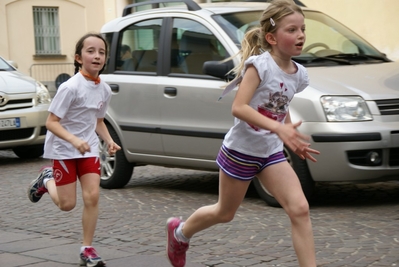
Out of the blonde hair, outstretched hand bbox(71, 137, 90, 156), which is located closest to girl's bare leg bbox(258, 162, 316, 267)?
the blonde hair

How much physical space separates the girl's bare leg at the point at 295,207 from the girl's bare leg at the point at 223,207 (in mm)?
201

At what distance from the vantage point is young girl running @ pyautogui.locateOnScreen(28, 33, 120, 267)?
579cm

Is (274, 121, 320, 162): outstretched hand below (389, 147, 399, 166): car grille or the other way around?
the other way around

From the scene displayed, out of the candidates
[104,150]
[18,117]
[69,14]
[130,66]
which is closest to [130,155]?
[104,150]

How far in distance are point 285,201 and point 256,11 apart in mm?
4405

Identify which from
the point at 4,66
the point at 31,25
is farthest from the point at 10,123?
the point at 31,25

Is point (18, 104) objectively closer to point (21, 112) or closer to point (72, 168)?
point (21, 112)

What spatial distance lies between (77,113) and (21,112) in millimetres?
6382

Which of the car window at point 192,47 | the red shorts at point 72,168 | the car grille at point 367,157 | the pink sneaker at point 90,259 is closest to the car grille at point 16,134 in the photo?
the car window at point 192,47

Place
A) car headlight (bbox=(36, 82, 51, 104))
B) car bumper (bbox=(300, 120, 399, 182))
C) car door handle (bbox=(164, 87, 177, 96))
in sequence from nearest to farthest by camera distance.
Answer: car bumper (bbox=(300, 120, 399, 182)) < car door handle (bbox=(164, 87, 177, 96)) < car headlight (bbox=(36, 82, 51, 104))

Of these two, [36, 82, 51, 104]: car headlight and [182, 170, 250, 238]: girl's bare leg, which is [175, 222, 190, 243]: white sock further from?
[36, 82, 51, 104]: car headlight

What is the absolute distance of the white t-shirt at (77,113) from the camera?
5820mm

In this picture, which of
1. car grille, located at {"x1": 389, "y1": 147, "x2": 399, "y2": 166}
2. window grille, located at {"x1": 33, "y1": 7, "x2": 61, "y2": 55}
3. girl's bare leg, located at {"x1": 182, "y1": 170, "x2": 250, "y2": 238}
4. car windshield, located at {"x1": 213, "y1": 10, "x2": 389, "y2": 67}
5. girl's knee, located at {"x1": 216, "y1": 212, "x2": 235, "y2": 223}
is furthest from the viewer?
window grille, located at {"x1": 33, "y1": 7, "x2": 61, "y2": 55}

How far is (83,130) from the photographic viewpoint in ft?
19.4
